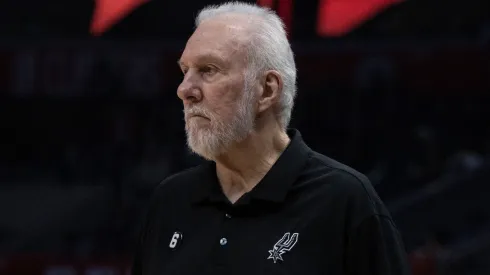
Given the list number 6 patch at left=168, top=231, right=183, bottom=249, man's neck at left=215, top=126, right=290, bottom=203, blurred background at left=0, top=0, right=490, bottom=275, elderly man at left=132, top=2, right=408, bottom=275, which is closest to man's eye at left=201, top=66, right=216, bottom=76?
elderly man at left=132, top=2, right=408, bottom=275

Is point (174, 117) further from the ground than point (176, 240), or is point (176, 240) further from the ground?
point (176, 240)

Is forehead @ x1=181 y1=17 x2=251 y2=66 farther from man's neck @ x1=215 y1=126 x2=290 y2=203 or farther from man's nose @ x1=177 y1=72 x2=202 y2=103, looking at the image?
man's neck @ x1=215 y1=126 x2=290 y2=203

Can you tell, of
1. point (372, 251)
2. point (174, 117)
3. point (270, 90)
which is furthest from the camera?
point (174, 117)

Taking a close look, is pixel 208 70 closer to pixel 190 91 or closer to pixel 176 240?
pixel 190 91

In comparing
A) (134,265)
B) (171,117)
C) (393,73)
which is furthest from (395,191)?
(134,265)

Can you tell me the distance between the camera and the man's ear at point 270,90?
6.02 feet

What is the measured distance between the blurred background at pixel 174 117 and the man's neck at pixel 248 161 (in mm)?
4684

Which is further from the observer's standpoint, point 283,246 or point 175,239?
point 175,239

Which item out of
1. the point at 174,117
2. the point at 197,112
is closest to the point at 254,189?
the point at 197,112

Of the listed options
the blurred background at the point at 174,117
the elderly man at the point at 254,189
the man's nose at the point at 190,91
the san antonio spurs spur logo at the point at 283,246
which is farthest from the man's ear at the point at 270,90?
the blurred background at the point at 174,117

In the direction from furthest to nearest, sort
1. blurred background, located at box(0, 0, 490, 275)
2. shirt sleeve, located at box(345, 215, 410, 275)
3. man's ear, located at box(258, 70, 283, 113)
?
blurred background, located at box(0, 0, 490, 275) < man's ear, located at box(258, 70, 283, 113) < shirt sleeve, located at box(345, 215, 410, 275)

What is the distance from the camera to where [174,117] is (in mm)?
7707

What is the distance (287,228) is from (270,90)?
0.25 metres

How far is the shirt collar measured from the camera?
1800 mm
